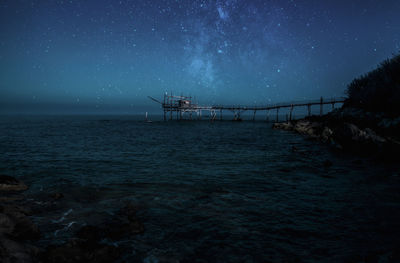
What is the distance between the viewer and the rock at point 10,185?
8.21 meters

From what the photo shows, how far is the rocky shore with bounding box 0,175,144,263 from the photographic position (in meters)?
4.02

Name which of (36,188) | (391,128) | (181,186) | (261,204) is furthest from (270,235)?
(391,128)

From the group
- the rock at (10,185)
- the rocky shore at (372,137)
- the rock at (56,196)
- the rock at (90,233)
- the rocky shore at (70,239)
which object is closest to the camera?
the rocky shore at (70,239)

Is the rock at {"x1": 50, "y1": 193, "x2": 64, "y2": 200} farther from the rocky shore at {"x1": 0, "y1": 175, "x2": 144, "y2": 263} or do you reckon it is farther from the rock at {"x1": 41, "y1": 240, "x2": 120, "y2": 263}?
the rock at {"x1": 41, "y1": 240, "x2": 120, "y2": 263}

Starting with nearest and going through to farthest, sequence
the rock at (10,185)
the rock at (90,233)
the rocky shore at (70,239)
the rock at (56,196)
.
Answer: the rocky shore at (70,239) < the rock at (90,233) < the rock at (56,196) < the rock at (10,185)

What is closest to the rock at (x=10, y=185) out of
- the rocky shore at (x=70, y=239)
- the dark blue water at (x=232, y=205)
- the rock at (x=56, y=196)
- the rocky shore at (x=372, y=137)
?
the dark blue water at (x=232, y=205)

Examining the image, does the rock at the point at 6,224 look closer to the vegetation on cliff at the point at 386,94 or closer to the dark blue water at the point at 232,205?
the dark blue water at the point at 232,205

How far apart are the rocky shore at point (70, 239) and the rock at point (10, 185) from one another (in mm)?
1179

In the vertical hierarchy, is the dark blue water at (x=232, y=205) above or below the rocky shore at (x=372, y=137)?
below

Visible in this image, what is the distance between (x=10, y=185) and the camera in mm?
8289

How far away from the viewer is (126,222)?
5914 mm

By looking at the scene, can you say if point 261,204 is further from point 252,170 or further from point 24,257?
point 24,257

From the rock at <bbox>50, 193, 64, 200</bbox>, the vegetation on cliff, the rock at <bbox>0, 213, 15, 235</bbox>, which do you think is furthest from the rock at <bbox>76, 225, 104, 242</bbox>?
the vegetation on cliff

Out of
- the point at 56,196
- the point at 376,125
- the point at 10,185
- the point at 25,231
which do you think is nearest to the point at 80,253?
the point at 25,231
